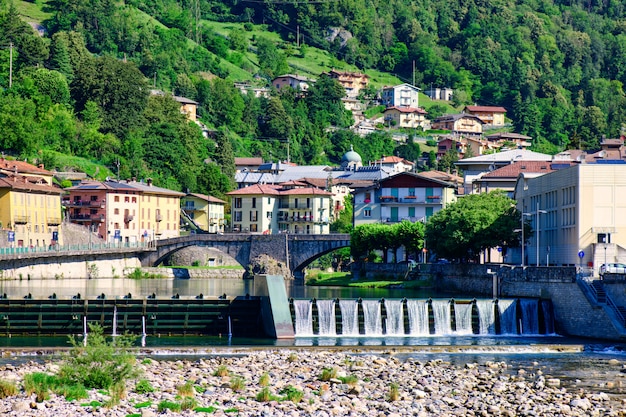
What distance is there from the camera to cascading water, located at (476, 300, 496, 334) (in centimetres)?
7538

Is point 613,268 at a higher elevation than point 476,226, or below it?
below

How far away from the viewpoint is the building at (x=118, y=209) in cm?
14688

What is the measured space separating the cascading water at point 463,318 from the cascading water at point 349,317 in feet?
19.9

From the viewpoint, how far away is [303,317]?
71562mm

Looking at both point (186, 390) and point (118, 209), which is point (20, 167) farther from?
point (186, 390)

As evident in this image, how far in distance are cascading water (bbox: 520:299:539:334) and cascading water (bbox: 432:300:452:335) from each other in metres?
4.53

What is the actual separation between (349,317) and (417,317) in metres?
4.15

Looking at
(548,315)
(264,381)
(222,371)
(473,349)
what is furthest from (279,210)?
(264,381)

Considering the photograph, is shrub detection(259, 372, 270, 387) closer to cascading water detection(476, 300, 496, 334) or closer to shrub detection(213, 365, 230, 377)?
shrub detection(213, 365, 230, 377)

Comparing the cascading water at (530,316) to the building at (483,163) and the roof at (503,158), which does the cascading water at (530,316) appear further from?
the roof at (503,158)

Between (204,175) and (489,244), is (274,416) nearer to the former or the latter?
(489,244)

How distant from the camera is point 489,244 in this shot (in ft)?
329

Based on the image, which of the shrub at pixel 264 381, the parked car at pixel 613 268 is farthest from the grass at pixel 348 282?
the shrub at pixel 264 381

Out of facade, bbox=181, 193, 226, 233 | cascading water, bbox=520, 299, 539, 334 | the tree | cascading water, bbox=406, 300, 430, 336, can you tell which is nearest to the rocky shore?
cascading water, bbox=406, 300, 430, 336
